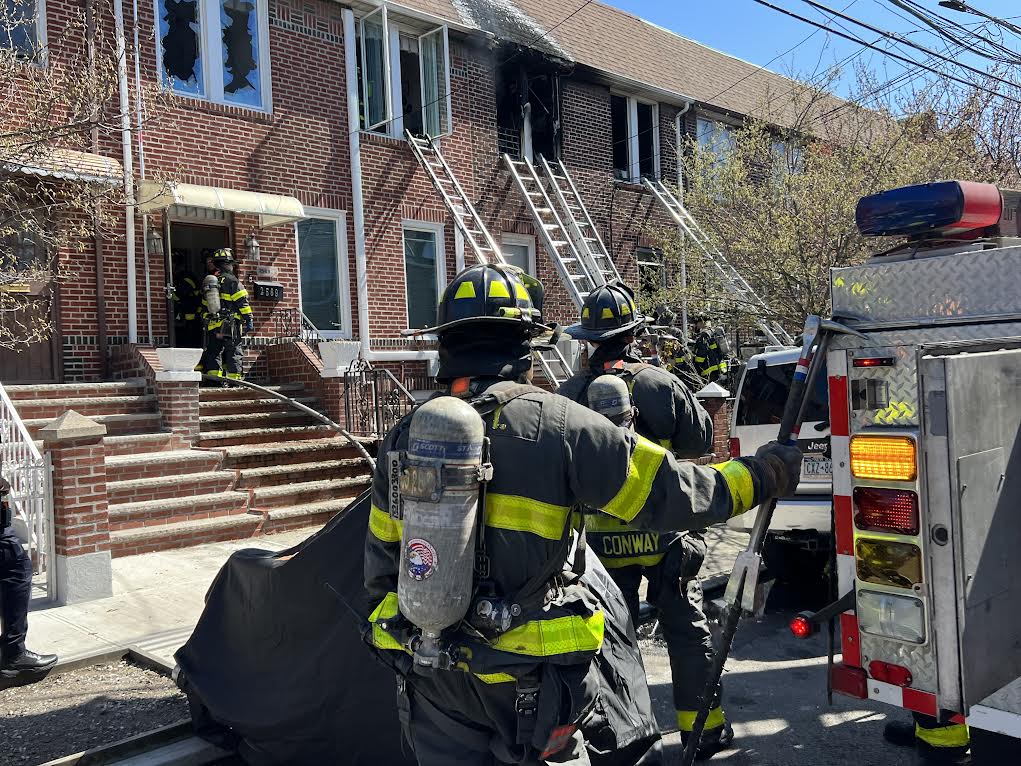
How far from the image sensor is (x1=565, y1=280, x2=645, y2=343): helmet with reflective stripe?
4.03 metres

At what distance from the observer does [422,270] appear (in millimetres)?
13484

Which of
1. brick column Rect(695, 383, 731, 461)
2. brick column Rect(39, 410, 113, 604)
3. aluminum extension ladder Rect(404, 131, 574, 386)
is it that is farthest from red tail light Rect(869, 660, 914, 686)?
aluminum extension ladder Rect(404, 131, 574, 386)

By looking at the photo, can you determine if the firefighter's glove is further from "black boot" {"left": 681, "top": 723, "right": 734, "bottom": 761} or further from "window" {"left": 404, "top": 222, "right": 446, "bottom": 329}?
"window" {"left": 404, "top": 222, "right": 446, "bottom": 329}

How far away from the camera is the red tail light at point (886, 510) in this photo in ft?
8.06

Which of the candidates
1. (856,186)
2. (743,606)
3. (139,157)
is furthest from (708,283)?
(743,606)

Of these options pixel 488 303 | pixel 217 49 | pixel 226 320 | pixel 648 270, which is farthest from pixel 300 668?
pixel 648 270

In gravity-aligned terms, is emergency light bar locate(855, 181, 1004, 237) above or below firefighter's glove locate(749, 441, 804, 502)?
above

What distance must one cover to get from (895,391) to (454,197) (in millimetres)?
11606

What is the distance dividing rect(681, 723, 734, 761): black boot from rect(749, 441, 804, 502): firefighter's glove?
1.56 metres

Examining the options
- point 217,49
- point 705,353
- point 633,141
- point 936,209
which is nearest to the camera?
point 936,209

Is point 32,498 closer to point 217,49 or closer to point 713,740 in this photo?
point 713,740

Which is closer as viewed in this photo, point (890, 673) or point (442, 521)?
point (442, 521)

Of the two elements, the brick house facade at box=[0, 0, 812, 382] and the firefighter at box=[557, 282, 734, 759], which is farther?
the brick house facade at box=[0, 0, 812, 382]

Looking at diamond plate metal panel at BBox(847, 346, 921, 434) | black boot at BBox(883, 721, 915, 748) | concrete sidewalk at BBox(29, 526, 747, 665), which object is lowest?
black boot at BBox(883, 721, 915, 748)
